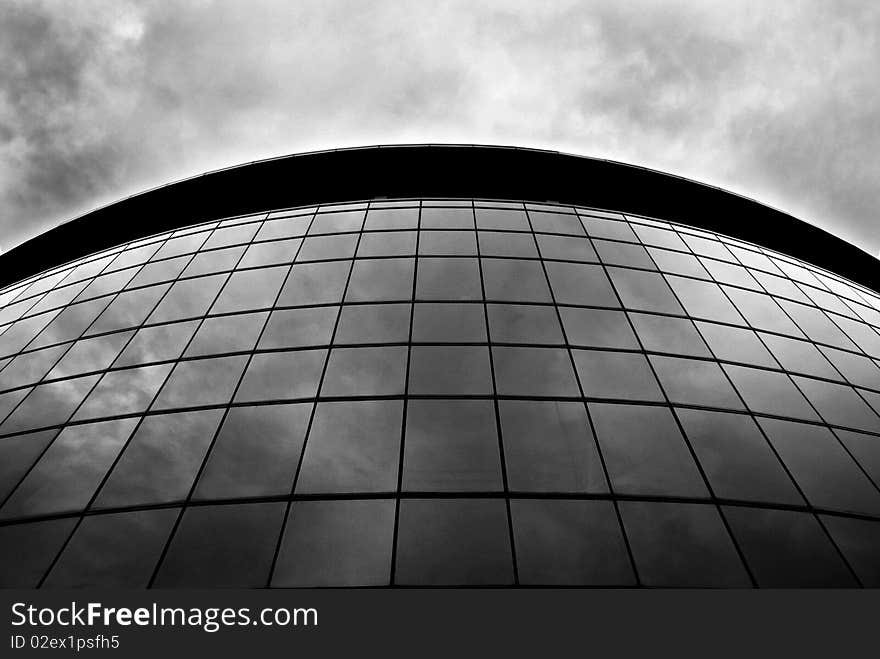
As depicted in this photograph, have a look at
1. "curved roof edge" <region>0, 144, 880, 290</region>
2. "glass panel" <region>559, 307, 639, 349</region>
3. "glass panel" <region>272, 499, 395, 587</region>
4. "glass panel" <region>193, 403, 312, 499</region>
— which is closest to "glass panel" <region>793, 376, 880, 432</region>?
"glass panel" <region>559, 307, 639, 349</region>

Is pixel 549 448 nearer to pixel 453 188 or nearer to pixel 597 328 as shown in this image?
pixel 597 328

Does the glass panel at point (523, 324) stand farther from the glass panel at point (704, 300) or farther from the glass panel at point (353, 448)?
the glass panel at point (704, 300)

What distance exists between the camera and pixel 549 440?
11531 millimetres

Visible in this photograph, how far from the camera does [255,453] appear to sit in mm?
11477

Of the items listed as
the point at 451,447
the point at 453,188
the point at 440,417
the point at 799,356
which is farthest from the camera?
the point at 453,188

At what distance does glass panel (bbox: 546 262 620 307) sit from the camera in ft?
52.7

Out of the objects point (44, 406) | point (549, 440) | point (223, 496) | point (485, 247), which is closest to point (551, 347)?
point (549, 440)

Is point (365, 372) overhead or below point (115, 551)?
overhead

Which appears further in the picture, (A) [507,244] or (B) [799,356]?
(A) [507,244]

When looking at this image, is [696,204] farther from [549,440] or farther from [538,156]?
[549,440]

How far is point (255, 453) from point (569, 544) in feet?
21.7

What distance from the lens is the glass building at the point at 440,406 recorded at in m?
9.80

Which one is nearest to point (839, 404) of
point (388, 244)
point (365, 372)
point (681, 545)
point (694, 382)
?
point (694, 382)

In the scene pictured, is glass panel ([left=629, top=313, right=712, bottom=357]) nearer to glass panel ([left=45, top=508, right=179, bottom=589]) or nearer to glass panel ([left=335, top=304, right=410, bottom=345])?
glass panel ([left=335, top=304, right=410, bottom=345])
